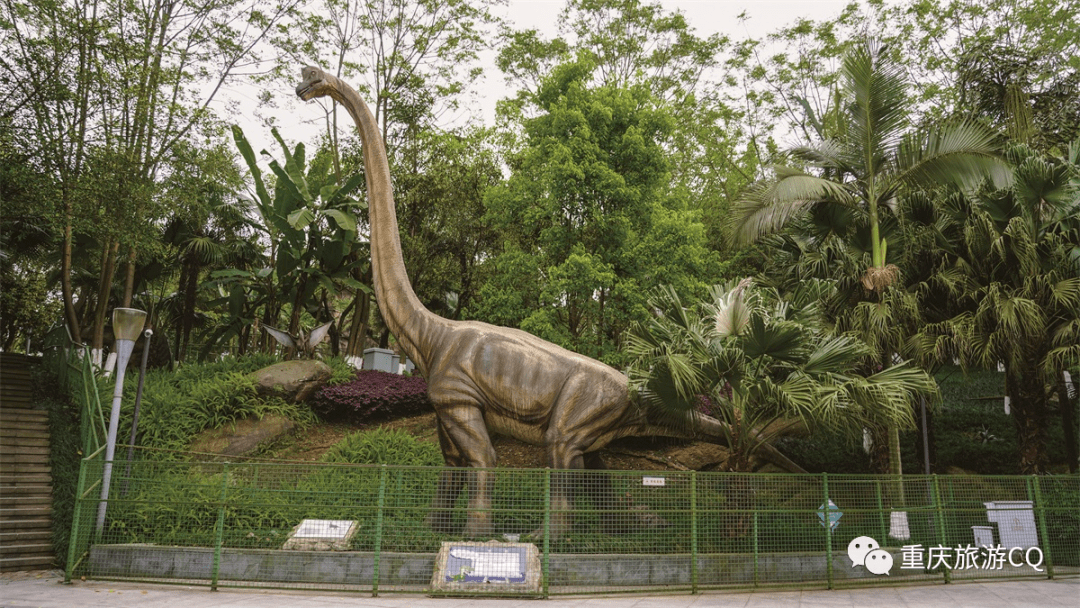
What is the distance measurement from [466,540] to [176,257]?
59.4 feet

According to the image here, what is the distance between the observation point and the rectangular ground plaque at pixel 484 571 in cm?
747

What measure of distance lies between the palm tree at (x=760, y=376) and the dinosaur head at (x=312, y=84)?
18.5ft

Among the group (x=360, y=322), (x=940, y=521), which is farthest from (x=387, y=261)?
(x=360, y=322)

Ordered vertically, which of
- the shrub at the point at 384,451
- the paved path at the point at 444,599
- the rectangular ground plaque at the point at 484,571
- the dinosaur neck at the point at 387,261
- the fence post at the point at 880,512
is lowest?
the paved path at the point at 444,599

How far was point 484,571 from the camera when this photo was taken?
7539mm

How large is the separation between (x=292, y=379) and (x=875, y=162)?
37.8 feet

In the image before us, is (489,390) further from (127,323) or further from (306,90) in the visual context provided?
(306,90)

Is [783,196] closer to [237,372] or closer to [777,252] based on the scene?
[777,252]

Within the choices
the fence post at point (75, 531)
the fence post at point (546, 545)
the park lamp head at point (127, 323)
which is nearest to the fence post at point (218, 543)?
the fence post at point (75, 531)

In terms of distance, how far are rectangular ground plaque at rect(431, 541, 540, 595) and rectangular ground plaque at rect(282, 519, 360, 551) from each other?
1.12m

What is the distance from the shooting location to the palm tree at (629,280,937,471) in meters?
8.20

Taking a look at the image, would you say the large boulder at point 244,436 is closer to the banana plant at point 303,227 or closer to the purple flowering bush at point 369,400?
the purple flowering bush at point 369,400

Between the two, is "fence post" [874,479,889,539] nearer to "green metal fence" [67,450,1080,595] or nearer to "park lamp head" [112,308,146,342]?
"green metal fence" [67,450,1080,595]

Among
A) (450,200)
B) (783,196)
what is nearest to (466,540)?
(783,196)
